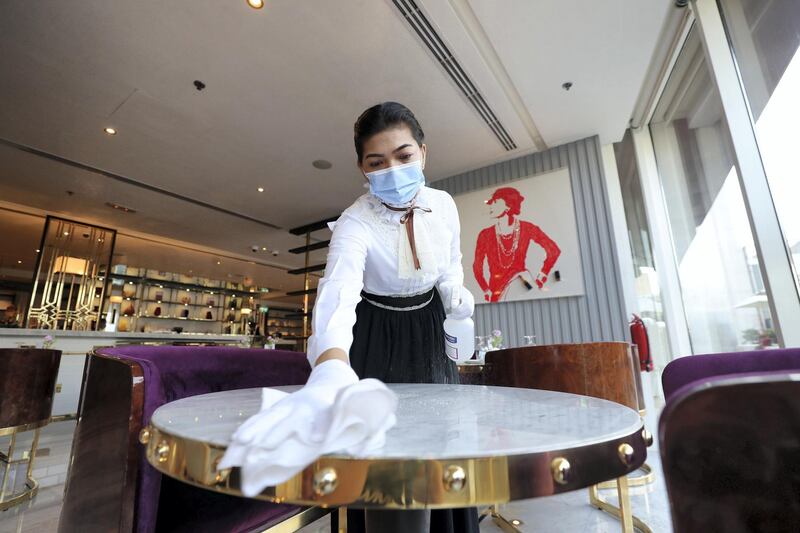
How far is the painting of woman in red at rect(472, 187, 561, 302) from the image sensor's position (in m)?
4.06

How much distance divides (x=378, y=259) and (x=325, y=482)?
0.67 metres

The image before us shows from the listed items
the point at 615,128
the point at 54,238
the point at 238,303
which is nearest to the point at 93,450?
the point at 615,128

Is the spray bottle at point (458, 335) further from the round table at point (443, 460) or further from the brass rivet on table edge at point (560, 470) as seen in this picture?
the brass rivet on table edge at point (560, 470)

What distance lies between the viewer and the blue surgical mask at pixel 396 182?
100 centimetres

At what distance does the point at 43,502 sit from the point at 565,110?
4710 mm

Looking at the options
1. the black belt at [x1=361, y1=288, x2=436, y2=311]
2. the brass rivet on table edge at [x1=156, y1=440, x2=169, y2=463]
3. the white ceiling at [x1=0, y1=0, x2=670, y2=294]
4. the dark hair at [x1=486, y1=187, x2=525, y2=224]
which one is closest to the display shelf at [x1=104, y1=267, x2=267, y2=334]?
the white ceiling at [x1=0, y1=0, x2=670, y2=294]

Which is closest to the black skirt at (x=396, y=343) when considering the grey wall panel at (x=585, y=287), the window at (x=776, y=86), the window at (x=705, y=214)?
the window at (x=776, y=86)

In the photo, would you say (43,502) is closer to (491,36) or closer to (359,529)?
(359,529)

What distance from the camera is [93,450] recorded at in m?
0.88

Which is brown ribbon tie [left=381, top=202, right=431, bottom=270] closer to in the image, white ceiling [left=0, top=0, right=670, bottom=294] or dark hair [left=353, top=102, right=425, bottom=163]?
dark hair [left=353, top=102, right=425, bottom=163]

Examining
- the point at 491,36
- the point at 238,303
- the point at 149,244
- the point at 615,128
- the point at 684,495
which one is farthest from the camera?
the point at 238,303

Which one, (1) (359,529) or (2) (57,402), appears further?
(2) (57,402)

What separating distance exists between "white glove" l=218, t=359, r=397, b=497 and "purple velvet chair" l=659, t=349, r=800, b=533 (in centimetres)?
26

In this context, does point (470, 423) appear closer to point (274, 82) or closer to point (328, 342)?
point (328, 342)
